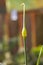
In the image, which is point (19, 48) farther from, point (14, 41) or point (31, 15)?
point (31, 15)

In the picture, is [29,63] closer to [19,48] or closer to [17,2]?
[19,48]

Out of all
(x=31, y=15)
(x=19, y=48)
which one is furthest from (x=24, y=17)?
(x=19, y=48)

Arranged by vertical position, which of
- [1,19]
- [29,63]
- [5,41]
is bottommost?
[29,63]

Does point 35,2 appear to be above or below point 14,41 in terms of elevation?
above

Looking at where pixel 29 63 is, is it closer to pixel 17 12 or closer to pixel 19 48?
pixel 19 48

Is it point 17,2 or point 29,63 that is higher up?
point 17,2

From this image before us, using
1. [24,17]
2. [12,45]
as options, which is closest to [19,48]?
[12,45]
